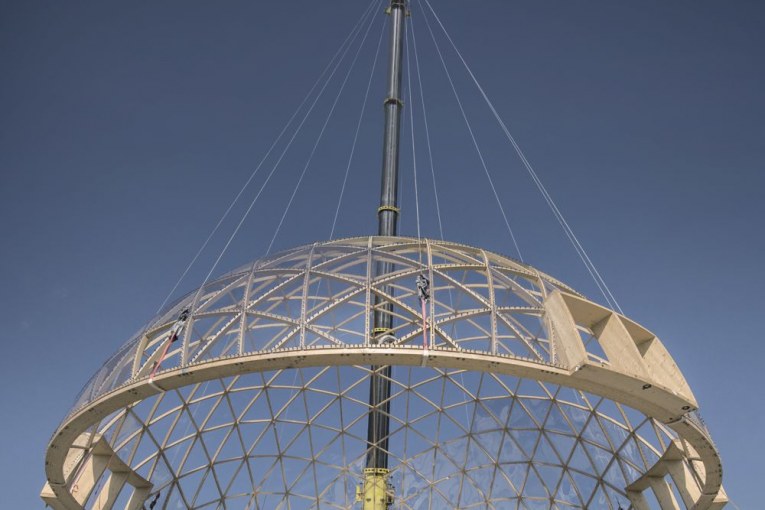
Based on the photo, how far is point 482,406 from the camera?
1954 inches

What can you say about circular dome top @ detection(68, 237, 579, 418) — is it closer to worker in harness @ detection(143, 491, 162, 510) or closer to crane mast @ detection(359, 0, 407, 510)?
crane mast @ detection(359, 0, 407, 510)

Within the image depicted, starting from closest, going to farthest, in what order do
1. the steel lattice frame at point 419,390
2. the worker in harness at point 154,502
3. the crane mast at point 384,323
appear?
the steel lattice frame at point 419,390 < the worker in harness at point 154,502 < the crane mast at point 384,323

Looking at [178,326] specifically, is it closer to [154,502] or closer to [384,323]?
[154,502]

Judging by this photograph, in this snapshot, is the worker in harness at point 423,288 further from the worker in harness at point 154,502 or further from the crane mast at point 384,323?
the worker in harness at point 154,502

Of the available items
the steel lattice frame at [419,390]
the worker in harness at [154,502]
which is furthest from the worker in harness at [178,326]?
the worker in harness at [154,502]

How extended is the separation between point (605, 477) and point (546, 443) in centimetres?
475

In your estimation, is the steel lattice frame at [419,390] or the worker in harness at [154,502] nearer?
the steel lattice frame at [419,390]

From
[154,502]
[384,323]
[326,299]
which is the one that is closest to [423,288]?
[326,299]

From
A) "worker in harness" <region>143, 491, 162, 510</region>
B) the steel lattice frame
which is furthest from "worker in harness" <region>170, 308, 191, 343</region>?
"worker in harness" <region>143, 491, 162, 510</region>

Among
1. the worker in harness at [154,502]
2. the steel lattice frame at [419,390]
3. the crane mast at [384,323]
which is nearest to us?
the steel lattice frame at [419,390]

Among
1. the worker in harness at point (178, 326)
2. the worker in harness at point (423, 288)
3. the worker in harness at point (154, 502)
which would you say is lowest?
the worker in harness at point (154, 502)

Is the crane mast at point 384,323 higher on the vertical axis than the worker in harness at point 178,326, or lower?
higher

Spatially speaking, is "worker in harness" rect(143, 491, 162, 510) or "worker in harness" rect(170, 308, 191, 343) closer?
"worker in harness" rect(170, 308, 191, 343)

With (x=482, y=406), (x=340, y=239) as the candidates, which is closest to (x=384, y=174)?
(x=340, y=239)
